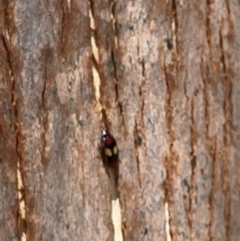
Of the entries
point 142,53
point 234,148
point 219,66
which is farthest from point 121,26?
point 234,148

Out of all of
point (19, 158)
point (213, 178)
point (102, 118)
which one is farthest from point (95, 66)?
point (213, 178)

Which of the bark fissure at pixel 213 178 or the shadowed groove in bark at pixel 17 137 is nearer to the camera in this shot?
the shadowed groove in bark at pixel 17 137

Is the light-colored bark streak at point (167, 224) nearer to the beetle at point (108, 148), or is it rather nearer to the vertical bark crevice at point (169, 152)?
the vertical bark crevice at point (169, 152)

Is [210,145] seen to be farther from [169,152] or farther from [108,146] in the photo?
[108,146]

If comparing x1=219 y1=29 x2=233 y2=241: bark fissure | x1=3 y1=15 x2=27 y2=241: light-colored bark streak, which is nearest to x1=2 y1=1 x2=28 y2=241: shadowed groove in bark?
x1=3 y1=15 x2=27 y2=241: light-colored bark streak

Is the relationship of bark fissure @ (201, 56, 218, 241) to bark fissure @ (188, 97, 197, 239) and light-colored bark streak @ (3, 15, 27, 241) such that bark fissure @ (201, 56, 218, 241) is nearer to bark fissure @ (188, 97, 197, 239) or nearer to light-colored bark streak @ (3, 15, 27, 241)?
bark fissure @ (188, 97, 197, 239)

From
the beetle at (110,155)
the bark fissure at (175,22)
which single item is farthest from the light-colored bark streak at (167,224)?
the bark fissure at (175,22)

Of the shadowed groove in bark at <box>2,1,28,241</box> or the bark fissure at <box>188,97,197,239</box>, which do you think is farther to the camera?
the bark fissure at <box>188,97,197,239</box>

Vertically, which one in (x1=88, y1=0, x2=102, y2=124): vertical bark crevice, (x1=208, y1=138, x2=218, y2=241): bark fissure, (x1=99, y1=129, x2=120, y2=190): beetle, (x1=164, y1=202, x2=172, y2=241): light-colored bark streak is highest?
(x1=88, y1=0, x2=102, y2=124): vertical bark crevice
